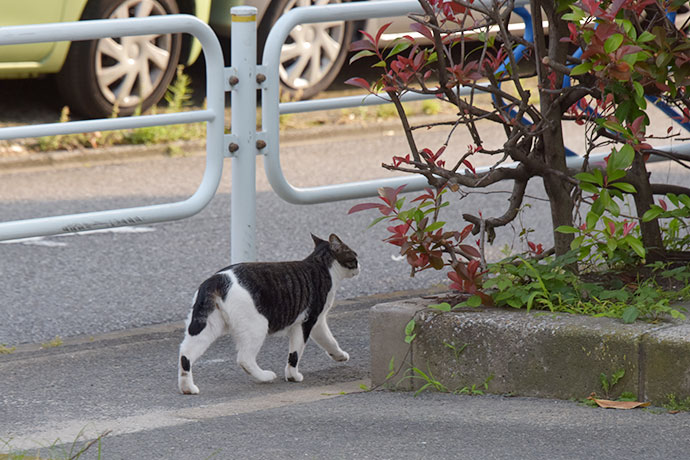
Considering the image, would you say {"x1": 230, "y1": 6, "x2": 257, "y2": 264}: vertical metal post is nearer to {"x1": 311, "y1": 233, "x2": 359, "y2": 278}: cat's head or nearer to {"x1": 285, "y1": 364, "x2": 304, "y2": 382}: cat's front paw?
{"x1": 311, "y1": 233, "x2": 359, "y2": 278}: cat's head

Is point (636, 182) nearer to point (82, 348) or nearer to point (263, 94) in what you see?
point (263, 94)

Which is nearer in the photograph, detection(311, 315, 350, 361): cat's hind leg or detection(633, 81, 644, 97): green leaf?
detection(633, 81, 644, 97): green leaf

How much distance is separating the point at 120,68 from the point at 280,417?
5987 millimetres

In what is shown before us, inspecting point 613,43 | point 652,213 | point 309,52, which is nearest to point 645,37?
point 613,43

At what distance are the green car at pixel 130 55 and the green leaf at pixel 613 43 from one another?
18.8 feet

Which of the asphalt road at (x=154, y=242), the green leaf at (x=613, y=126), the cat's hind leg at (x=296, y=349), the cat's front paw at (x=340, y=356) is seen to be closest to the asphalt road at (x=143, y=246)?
the asphalt road at (x=154, y=242)

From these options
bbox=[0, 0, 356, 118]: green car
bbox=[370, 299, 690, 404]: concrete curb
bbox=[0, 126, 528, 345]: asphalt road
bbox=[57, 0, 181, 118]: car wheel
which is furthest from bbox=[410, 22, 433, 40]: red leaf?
bbox=[57, 0, 181, 118]: car wheel

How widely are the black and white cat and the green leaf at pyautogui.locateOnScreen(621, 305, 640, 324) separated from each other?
3.83 feet

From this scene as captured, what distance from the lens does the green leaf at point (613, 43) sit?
11.5ft

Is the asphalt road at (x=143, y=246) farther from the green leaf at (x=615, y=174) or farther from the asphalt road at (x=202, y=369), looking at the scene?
the green leaf at (x=615, y=174)

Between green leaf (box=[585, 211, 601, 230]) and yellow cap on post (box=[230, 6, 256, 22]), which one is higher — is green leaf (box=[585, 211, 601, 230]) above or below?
below

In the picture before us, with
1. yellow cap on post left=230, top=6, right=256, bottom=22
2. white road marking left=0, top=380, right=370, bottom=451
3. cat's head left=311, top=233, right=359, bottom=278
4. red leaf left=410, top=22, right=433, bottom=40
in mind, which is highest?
yellow cap on post left=230, top=6, right=256, bottom=22

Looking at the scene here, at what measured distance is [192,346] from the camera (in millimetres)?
4039

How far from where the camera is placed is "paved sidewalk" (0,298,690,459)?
332 centimetres
